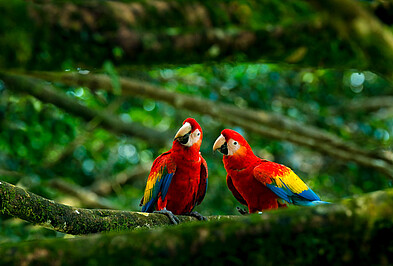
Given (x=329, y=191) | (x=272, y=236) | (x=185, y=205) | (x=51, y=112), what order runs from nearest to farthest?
1. (x=272, y=236)
2. (x=185, y=205)
3. (x=51, y=112)
4. (x=329, y=191)

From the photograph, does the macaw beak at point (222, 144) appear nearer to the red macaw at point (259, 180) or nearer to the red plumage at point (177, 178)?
the red macaw at point (259, 180)

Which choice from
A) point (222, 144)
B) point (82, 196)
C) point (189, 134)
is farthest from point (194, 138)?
point (82, 196)

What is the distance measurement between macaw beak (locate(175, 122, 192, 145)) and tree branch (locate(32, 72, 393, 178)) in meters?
1.90

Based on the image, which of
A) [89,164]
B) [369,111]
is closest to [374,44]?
[89,164]

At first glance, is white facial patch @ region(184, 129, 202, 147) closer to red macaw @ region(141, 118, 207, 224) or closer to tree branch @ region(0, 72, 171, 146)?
red macaw @ region(141, 118, 207, 224)

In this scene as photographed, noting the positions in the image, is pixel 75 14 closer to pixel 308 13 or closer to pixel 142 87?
pixel 308 13

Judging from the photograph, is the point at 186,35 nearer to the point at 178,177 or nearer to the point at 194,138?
the point at 194,138

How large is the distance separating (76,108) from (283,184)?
3133mm

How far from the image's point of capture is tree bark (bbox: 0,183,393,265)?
1.04 m

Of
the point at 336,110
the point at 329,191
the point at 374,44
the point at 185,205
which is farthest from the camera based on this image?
the point at 336,110

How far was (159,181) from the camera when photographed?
3.17 m

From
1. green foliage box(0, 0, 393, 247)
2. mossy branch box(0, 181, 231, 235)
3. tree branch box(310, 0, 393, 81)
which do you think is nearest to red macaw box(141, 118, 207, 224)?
green foliage box(0, 0, 393, 247)

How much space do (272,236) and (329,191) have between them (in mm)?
5295

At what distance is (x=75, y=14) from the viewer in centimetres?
156
